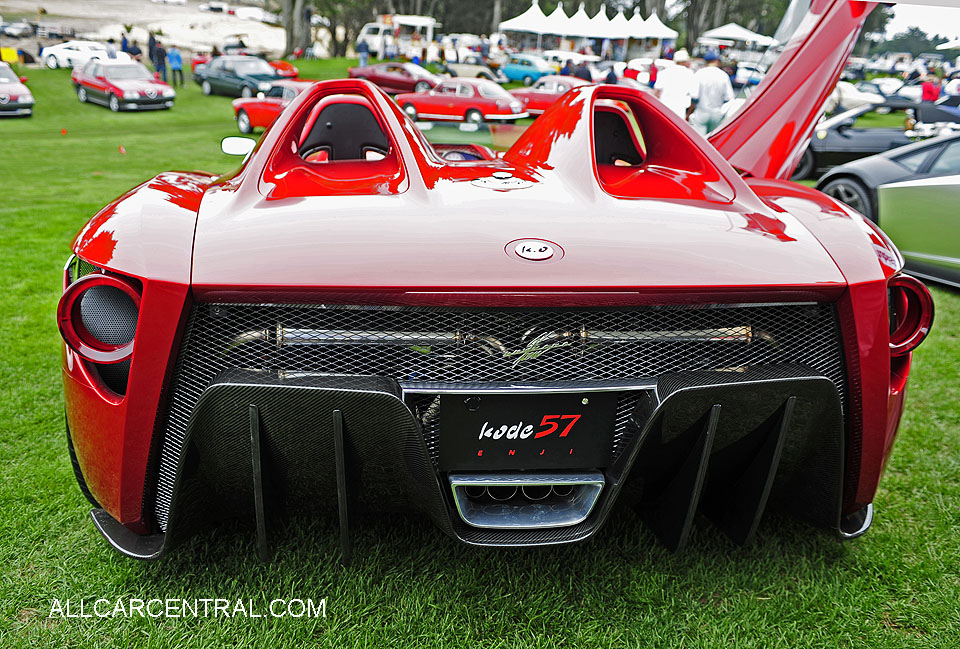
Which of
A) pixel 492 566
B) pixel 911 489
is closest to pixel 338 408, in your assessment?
pixel 492 566

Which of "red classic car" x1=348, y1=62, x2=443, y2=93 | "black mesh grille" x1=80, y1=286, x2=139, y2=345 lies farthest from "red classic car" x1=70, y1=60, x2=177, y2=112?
"black mesh grille" x1=80, y1=286, x2=139, y2=345

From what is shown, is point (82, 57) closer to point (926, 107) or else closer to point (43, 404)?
point (926, 107)

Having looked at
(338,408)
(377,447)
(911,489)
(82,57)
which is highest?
(338,408)

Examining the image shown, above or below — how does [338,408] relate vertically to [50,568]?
above

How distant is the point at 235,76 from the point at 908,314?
24.0 metres

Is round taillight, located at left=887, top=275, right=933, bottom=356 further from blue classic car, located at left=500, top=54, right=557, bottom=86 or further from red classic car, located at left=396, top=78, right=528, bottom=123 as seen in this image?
blue classic car, located at left=500, top=54, right=557, bottom=86

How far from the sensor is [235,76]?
22969 mm

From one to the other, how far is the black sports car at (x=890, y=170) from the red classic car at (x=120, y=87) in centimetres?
1826

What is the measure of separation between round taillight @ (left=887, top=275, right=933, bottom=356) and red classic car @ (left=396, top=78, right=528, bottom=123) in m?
16.5

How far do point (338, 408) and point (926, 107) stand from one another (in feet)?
42.7

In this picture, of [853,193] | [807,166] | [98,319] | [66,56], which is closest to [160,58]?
[66,56]

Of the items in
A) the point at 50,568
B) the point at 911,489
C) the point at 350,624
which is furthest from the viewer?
the point at 911,489

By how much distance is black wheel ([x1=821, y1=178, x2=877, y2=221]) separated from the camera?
18.5ft

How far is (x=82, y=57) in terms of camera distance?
2794cm
